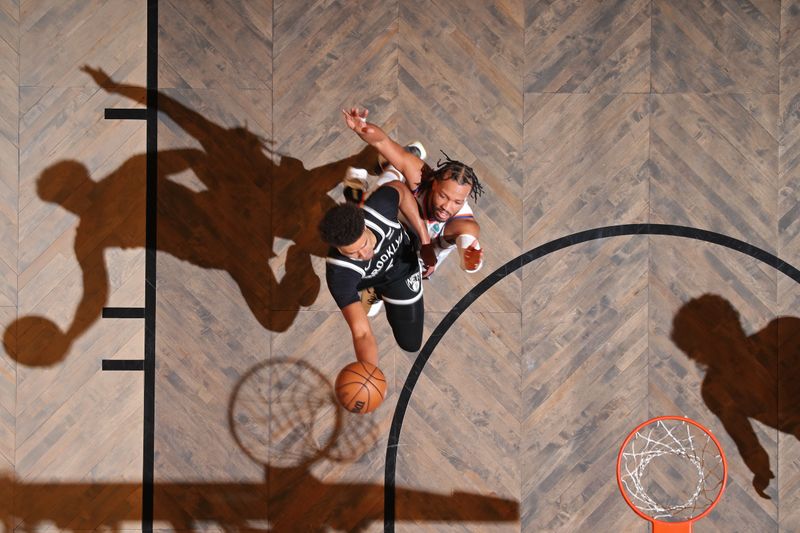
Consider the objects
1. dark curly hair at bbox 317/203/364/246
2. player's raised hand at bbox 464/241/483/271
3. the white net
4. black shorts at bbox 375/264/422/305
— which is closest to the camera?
dark curly hair at bbox 317/203/364/246

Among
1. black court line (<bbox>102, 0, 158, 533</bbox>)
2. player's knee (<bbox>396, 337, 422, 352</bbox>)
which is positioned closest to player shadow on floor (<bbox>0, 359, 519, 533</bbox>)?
black court line (<bbox>102, 0, 158, 533</bbox>)

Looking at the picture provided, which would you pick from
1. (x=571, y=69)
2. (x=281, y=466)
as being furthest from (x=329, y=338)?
(x=571, y=69)

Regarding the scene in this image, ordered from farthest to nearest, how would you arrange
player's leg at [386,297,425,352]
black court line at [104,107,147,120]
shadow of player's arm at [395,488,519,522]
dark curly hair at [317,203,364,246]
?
black court line at [104,107,147,120] → shadow of player's arm at [395,488,519,522] → player's leg at [386,297,425,352] → dark curly hair at [317,203,364,246]

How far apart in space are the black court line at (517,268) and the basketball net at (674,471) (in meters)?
1.48

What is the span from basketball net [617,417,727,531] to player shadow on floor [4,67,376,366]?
292cm

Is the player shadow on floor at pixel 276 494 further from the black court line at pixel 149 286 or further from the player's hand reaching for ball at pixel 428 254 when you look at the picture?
the player's hand reaching for ball at pixel 428 254

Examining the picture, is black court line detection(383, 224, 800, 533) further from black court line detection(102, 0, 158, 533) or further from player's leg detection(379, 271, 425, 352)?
black court line detection(102, 0, 158, 533)

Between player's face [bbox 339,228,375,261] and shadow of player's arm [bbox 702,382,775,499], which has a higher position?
player's face [bbox 339,228,375,261]

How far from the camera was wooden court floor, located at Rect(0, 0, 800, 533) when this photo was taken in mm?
4816

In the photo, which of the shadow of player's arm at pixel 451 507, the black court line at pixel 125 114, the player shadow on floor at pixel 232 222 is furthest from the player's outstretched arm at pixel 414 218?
the black court line at pixel 125 114

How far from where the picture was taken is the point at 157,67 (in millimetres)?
4891

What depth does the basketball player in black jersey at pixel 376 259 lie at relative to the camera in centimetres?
324

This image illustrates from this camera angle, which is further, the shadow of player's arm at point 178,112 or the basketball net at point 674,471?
the shadow of player's arm at point 178,112

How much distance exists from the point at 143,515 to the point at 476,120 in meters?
4.15
